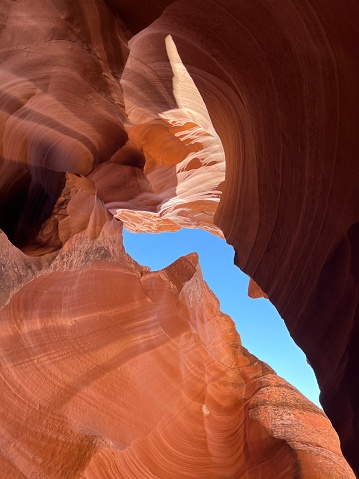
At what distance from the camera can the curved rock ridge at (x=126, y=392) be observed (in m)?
4.52

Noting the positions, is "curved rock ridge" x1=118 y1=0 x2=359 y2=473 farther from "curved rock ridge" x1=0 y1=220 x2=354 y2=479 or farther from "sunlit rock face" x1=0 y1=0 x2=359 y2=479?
"curved rock ridge" x1=0 y1=220 x2=354 y2=479

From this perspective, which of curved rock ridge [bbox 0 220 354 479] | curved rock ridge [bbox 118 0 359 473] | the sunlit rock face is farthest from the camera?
curved rock ridge [bbox 0 220 354 479]

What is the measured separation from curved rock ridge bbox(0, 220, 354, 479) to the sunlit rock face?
0.03m

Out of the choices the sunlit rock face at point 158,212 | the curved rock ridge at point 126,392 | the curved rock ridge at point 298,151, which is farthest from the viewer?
the curved rock ridge at point 126,392

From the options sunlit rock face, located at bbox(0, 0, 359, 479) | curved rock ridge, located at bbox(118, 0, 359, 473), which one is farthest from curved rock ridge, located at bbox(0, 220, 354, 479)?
curved rock ridge, located at bbox(118, 0, 359, 473)

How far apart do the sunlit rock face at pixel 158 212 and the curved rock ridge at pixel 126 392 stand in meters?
0.03

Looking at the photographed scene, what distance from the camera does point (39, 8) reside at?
13.1ft

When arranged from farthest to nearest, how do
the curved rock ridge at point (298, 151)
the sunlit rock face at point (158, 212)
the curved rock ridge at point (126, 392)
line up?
the curved rock ridge at point (126, 392), the sunlit rock face at point (158, 212), the curved rock ridge at point (298, 151)

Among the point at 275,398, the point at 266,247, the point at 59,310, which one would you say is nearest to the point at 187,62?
the point at 266,247

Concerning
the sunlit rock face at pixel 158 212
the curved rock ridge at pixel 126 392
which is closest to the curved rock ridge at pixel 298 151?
the sunlit rock face at pixel 158 212

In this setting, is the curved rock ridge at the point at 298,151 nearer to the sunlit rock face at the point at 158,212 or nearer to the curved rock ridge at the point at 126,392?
the sunlit rock face at the point at 158,212

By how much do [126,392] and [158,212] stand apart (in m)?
4.44

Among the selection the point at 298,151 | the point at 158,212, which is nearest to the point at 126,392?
the point at 158,212

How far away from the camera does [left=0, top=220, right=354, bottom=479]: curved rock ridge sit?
452 centimetres
